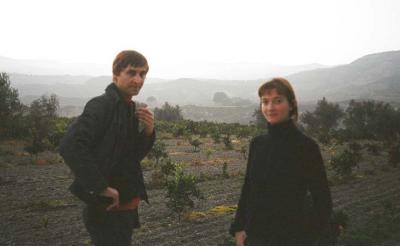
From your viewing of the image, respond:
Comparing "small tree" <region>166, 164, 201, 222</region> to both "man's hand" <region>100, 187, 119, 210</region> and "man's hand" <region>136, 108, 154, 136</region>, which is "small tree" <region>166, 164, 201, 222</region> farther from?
"man's hand" <region>100, 187, 119, 210</region>

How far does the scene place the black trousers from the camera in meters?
2.63

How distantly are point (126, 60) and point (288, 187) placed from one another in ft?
4.58

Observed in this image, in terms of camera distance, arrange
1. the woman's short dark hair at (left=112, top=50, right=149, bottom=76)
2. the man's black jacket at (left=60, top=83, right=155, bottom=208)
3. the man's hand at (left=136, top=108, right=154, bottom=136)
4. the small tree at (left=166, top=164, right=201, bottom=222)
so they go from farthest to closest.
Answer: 1. the small tree at (left=166, top=164, right=201, bottom=222)
2. the man's hand at (left=136, top=108, right=154, bottom=136)
3. the woman's short dark hair at (left=112, top=50, right=149, bottom=76)
4. the man's black jacket at (left=60, top=83, right=155, bottom=208)

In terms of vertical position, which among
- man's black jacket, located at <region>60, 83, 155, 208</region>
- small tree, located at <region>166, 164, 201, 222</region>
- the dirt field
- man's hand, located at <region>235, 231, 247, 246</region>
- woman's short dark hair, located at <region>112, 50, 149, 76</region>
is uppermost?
woman's short dark hair, located at <region>112, 50, 149, 76</region>

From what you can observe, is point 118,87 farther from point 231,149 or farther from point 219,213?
point 231,149

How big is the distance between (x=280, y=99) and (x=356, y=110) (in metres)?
58.7

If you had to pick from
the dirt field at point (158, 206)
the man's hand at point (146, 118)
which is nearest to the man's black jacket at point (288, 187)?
the man's hand at point (146, 118)

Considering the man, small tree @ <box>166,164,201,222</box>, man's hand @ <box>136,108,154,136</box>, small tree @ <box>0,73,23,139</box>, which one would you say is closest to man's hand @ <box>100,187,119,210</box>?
the man

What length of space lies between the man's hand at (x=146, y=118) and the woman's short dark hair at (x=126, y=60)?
12.9 inches

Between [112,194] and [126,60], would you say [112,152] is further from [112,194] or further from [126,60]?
[126,60]

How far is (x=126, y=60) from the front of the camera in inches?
109

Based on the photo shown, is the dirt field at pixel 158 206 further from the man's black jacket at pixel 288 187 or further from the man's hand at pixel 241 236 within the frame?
the man's black jacket at pixel 288 187

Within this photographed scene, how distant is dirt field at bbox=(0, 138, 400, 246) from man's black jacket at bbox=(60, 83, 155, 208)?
5359 millimetres

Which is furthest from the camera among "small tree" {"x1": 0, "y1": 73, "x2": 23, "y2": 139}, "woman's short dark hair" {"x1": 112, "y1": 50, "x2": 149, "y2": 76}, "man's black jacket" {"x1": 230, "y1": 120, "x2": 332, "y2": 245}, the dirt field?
"small tree" {"x1": 0, "y1": 73, "x2": 23, "y2": 139}
